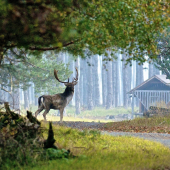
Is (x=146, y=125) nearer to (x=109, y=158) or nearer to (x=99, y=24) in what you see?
(x=109, y=158)

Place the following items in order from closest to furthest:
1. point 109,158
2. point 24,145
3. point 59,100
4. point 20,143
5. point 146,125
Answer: point 24,145, point 20,143, point 109,158, point 59,100, point 146,125

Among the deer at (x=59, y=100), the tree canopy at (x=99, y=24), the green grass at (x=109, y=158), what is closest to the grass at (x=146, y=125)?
the deer at (x=59, y=100)

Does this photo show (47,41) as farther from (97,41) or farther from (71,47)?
(71,47)

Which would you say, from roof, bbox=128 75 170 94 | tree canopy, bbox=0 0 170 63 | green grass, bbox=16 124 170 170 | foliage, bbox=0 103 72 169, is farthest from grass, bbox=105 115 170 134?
roof, bbox=128 75 170 94

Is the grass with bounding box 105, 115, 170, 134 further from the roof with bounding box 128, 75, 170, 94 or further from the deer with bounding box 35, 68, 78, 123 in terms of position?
the roof with bounding box 128, 75, 170, 94

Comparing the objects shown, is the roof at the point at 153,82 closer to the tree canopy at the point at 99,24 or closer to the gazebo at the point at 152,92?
the gazebo at the point at 152,92

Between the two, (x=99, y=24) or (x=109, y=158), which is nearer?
(x=99, y=24)

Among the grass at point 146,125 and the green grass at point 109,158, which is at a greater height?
the green grass at point 109,158

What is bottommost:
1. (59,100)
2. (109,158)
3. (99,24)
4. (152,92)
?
(109,158)

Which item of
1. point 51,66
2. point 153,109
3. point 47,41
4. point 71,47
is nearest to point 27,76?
point 51,66

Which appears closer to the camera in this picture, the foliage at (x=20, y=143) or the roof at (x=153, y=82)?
the foliage at (x=20, y=143)

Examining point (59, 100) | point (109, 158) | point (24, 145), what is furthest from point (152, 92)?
point (24, 145)

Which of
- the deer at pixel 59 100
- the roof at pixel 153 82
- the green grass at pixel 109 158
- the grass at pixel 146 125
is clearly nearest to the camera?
the green grass at pixel 109 158

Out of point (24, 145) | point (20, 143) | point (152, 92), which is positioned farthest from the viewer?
point (152, 92)
